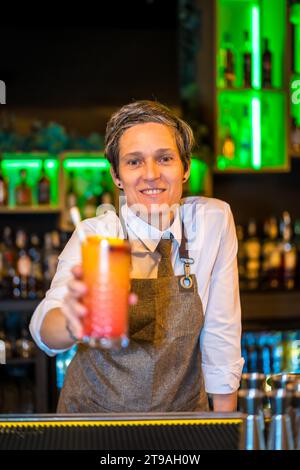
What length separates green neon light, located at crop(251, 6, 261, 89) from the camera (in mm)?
3930

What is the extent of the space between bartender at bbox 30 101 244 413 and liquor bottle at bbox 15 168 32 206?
7.46 feet

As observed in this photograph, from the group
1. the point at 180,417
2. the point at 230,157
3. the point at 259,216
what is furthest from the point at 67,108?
the point at 180,417

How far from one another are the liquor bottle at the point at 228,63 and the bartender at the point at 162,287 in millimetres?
2265

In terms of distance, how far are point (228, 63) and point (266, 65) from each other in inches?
8.4

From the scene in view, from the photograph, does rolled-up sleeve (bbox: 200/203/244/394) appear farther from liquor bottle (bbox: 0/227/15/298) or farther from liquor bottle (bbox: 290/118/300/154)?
liquor bottle (bbox: 290/118/300/154)

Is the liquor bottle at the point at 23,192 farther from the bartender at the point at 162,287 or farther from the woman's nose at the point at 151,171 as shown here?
the woman's nose at the point at 151,171

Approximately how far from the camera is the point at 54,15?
4133mm

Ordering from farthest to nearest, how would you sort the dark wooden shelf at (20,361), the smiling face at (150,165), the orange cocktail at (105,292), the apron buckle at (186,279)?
the dark wooden shelf at (20,361) < the apron buckle at (186,279) < the smiling face at (150,165) < the orange cocktail at (105,292)

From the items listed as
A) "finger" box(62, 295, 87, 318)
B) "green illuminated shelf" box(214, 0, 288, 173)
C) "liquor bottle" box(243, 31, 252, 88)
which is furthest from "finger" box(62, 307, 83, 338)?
"liquor bottle" box(243, 31, 252, 88)

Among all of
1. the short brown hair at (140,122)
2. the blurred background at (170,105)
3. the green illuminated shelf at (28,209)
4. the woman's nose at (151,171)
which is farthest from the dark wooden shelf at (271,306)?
the woman's nose at (151,171)

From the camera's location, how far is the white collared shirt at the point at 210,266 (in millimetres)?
1666

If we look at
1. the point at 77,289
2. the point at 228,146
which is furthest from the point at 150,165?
the point at 228,146

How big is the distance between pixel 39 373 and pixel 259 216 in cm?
161

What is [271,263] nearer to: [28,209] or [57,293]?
[28,209]
